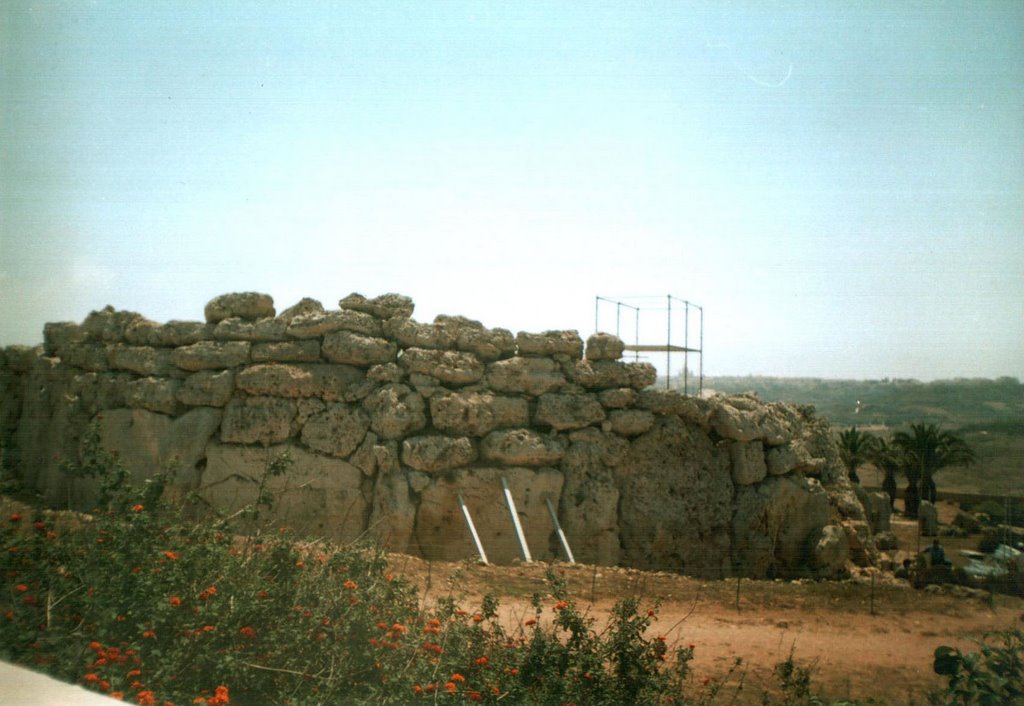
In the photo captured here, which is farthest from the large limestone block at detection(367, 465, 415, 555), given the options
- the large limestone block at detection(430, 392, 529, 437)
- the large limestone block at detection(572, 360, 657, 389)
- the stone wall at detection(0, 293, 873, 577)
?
the large limestone block at detection(572, 360, 657, 389)

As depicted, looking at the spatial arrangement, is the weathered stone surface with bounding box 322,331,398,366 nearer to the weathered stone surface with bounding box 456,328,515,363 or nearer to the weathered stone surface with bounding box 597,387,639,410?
the weathered stone surface with bounding box 456,328,515,363

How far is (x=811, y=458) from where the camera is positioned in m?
12.2

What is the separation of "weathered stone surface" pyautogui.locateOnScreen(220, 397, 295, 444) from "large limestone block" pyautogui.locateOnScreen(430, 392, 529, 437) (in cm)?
177

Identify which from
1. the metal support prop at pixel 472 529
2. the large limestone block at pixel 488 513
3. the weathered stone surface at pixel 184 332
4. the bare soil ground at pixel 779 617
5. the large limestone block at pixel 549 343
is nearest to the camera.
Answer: the bare soil ground at pixel 779 617

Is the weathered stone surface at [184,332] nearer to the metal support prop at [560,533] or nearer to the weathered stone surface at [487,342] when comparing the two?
the weathered stone surface at [487,342]

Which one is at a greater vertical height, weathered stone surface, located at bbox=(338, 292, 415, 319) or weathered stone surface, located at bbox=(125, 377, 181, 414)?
weathered stone surface, located at bbox=(338, 292, 415, 319)

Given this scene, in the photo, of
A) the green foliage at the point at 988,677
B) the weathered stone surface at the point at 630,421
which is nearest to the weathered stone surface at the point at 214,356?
the weathered stone surface at the point at 630,421

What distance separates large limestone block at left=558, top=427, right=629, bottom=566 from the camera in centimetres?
1013

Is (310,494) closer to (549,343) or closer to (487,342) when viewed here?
(487,342)

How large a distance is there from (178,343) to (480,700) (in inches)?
297

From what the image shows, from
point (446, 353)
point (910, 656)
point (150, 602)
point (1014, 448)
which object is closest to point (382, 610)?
point (150, 602)

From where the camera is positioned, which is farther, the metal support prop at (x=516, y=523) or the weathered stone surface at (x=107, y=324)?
the weathered stone surface at (x=107, y=324)

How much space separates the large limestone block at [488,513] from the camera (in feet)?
31.9

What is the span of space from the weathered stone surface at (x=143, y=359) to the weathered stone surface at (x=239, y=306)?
77 centimetres
